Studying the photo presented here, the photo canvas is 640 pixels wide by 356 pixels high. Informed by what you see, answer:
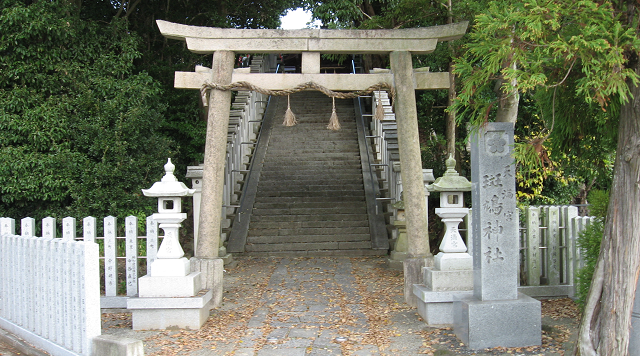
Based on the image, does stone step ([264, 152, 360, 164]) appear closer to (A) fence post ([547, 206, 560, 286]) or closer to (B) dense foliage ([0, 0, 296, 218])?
(B) dense foliage ([0, 0, 296, 218])

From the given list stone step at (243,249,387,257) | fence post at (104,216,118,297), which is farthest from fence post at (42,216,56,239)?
stone step at (243,249,387,257)

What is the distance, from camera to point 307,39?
694cm

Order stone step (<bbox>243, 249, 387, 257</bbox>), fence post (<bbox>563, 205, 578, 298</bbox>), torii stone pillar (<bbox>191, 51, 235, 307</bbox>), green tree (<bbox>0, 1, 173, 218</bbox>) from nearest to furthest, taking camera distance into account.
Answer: torii stone pillar (<bbox>191, 51, 235, 307</bbox>)
fence post (<bbox>563, 205, 578, 298</bbox>)
green tree (<bbox>0, 1, 173, 218</bbox>)
stone step (<bbox>243, 249, 387, 257</bbox>)

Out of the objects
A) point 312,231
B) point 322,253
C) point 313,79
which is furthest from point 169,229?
point 312,231

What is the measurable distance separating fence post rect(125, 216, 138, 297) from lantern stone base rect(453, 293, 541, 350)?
13.3 feet

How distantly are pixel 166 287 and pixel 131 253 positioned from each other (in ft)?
3.27

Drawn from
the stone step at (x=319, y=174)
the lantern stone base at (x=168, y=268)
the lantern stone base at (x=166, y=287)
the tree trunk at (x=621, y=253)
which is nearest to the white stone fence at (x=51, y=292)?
the lantern stone base at (x=166, y=287)

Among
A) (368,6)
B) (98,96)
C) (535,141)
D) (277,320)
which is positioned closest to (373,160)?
(368,6)

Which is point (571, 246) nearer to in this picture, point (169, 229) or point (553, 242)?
point (553, 242)

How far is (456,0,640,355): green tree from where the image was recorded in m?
3.72

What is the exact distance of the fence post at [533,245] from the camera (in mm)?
7137

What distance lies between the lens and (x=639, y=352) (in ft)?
14.3

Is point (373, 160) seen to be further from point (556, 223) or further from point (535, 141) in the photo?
point (535, 141)

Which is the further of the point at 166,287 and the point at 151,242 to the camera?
the point at 151,242
